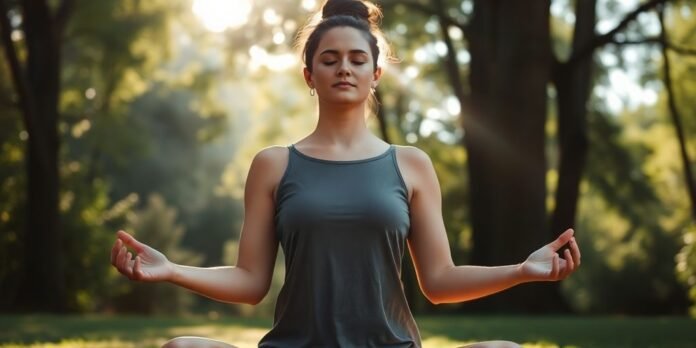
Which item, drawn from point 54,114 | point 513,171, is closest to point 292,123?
point 54,114

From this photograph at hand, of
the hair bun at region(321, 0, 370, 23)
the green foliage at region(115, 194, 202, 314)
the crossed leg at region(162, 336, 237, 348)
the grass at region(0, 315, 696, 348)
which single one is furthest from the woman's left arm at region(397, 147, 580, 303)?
the green foliage at region(115, 194, 202, 314)

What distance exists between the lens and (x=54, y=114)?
19672 millimetres

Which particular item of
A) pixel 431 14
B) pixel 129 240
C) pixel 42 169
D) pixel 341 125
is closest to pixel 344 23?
pixel 341 125

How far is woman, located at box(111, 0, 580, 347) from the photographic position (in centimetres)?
350

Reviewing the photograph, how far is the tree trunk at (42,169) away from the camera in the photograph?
18.8 metres

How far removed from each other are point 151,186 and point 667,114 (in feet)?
81.0

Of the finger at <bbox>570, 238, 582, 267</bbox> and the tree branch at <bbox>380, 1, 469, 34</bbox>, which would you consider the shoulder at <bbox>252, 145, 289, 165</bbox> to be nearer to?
the finger at <bbox>570, 238, 582, 267</bbox>

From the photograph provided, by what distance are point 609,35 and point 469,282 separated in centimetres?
1236

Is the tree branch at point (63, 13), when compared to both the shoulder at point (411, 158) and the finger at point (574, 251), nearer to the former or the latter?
the shoulder at point (411, 158)

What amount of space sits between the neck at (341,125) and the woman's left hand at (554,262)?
2.69 ft

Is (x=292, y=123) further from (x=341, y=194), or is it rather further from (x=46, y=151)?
(x=341, y=194)

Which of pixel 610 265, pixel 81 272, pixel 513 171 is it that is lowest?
pixel 610 265

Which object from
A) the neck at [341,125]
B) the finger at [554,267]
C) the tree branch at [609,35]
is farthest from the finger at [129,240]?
the tree branch at [609,35]

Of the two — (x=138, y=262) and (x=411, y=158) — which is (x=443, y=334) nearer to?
(x=411, y=158)
